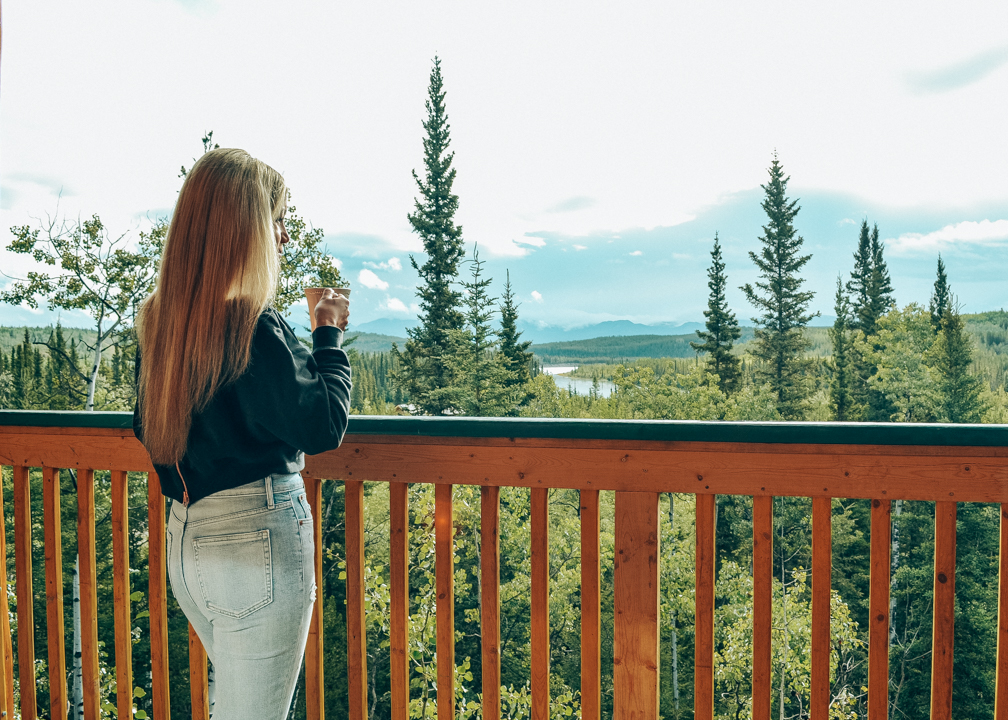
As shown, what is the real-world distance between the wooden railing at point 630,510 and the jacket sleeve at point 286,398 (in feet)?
1.36

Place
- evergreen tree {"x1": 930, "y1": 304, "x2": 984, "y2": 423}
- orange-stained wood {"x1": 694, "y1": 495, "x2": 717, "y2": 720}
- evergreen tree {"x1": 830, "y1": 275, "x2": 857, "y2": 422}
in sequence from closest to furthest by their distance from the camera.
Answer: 1. orange-stained wood {"x1": 694, "y1": 495, "x2": 717, "y2": 720}
2. evergreen tree {"x1": 930, "y1": 304, "x2": 984, "y2": 423}
3. evergreen tree {"x1": 830, "y1": 275, "x2": 857, "y2": 422}

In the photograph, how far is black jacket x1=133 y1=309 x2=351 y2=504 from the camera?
0.94 meters

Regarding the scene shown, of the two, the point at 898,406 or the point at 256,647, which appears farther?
the point at 898,406

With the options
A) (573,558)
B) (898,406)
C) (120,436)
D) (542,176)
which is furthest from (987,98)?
(120,436)

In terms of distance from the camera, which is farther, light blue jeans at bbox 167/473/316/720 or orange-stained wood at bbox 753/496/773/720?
orange-stained wood at bbox 753/496/773/720

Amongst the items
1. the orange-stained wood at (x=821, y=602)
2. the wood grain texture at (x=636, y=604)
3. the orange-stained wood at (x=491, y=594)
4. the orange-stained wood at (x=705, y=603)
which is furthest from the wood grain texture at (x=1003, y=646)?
the orange-stained wood at (x=491, y=594)

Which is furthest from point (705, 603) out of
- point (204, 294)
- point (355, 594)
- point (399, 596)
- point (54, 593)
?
point (54, 593)

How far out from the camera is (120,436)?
1.63 metres

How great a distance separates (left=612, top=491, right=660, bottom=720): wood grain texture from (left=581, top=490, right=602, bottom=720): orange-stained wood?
0.04 meters

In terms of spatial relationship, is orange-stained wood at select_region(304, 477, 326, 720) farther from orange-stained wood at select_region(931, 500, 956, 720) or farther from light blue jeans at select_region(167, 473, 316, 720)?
orange-stained wood at select_region(931, 500, 956, 720)

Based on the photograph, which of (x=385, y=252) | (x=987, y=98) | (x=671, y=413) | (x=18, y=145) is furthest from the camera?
(x=385, y=252)

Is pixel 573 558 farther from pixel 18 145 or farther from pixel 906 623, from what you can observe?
pixel 18 145

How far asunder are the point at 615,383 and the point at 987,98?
26.4 meters

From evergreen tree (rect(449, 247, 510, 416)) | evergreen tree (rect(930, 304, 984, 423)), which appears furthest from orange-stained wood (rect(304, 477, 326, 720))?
evergreen tree (rect(930, 304, 984, 423))
